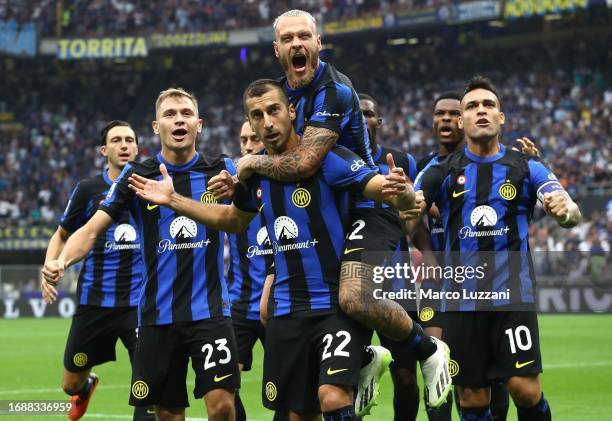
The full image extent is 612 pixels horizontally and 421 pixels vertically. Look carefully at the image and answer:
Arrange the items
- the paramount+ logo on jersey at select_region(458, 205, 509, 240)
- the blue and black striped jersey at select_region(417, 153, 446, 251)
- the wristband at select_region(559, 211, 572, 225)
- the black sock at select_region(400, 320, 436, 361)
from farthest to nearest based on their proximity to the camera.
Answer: the blue and black striped jersey at select_region(417, 153, 446, 251)
the paramount+ logo on jersey at select_region(458, 205, 509, 240)
the black sock at select_region(400, 320, 436, 361)
the wristband at select_region(559, 211, 572, 225)

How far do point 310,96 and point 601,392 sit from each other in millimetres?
6998

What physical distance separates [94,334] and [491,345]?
3844 millimetres

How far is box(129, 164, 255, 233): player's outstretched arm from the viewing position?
6.76m

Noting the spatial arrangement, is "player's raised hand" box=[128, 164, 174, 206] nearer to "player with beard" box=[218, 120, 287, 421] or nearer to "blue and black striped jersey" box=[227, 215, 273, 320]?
"player with beard" box=[218, 120, 287, 421]

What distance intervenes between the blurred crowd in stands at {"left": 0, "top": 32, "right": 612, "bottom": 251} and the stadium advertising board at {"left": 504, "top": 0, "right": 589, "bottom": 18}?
259cm

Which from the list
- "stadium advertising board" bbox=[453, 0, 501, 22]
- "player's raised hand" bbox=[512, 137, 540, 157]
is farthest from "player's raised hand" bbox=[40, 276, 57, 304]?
"stadium advertising board" bbox=[453, 0, 501, 22]

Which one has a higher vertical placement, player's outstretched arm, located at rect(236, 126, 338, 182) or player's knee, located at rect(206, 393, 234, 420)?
player's outstretched arm, located at rect(236, 126, 338, 182)

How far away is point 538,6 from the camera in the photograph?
120ft

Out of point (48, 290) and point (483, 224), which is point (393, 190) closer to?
point (483, 224)

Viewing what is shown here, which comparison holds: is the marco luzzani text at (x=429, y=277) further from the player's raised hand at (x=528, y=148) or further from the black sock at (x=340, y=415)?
the player's raised hand at (x=528, y=148)

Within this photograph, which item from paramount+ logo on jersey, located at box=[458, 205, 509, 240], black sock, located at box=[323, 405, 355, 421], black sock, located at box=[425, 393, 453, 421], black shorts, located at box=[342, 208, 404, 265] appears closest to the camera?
black sock, located at box=[323, 405, 355, 421]

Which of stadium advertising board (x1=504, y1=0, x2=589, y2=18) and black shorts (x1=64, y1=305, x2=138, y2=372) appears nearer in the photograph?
black shorts (x1=64, y1=305, x2=138, y2=372)

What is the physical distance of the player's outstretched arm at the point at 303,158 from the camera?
20.2ft

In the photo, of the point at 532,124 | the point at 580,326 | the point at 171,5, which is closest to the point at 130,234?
the point at 580,326
